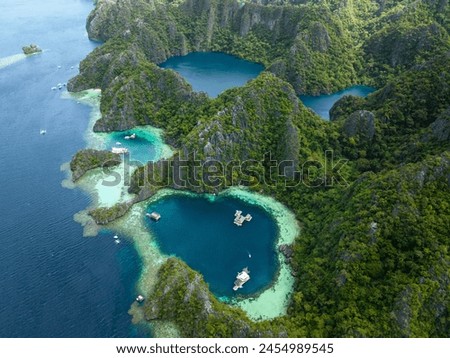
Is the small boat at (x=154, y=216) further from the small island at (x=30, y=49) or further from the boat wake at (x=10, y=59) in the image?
the small island at (x=30, y=49)

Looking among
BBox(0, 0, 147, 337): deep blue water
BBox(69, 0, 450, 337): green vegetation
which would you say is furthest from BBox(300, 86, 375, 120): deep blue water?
BBox(0, 0, 147, 337): deep blue water

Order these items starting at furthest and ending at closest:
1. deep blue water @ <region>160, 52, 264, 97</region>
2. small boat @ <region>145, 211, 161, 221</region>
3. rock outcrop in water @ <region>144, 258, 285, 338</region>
Answer: deep blue water @ <region>160, 52, 264, 97</region> < small boat @ <region>145, 211, 161, 221</region> < rock outcrop in water @ <region>144, 258, 285, 338</region>

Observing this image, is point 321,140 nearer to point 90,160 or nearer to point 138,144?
point 138,144

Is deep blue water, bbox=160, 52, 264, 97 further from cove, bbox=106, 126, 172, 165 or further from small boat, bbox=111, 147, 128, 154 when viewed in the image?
small boat, bbox=111, 147, 128, 154

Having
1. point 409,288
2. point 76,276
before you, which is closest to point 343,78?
point 409,288

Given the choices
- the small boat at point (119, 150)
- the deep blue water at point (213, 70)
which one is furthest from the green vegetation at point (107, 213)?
the deep blue water at point (213, 70)

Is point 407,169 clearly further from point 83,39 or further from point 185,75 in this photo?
point 83,39

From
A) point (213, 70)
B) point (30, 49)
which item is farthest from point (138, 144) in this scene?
point (30, 49)

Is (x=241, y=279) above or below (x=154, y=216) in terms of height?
above
